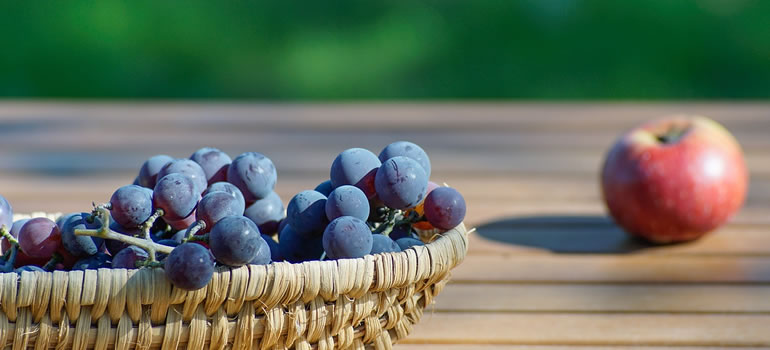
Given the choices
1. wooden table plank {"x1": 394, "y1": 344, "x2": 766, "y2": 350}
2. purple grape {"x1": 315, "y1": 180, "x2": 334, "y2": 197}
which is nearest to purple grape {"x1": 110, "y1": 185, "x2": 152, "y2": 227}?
purple grape {"x1": 315, "y1": 180, "x2": 334, "y2": 197}

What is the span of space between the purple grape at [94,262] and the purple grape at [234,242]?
0.14m

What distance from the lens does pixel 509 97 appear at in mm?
3916

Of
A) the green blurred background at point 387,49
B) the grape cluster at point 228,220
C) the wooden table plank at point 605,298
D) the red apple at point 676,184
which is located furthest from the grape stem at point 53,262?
the green blurred background at point 387,49

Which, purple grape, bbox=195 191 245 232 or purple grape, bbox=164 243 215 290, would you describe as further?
purple grape, bbox=195 191 245 232

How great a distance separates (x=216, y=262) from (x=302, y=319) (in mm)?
89

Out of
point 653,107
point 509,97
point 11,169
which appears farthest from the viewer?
point 509,97

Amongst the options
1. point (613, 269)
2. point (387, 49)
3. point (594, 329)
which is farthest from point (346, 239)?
point (387, 49)

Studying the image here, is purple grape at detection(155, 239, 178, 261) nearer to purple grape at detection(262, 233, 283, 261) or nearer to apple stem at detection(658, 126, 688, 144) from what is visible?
purple grape at detection(262, 233, 283, 261)

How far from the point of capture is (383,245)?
2.89ft

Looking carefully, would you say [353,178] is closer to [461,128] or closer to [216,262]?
[216,262]

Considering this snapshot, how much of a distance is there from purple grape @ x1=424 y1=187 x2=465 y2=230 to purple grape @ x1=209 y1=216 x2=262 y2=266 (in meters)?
0.21

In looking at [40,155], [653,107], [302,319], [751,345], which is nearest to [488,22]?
[653,107]

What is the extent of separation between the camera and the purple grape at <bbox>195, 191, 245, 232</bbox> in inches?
33.6

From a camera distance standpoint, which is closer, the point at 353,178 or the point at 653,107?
the point at 353,178
